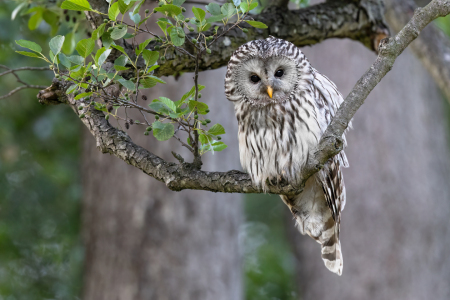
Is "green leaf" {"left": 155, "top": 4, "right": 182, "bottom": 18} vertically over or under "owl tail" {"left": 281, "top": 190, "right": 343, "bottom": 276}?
over

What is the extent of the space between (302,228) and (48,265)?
4786mm

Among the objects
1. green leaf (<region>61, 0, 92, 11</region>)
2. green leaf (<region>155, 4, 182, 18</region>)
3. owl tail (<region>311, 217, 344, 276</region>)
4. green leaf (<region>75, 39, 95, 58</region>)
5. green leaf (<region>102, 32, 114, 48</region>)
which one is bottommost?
owl tail (<region>311, 217, 344, 276</region>)

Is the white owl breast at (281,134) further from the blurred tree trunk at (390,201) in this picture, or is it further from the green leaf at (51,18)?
the blurred tree trunk at (390,201)

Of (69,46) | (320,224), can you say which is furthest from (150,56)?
(320,224)

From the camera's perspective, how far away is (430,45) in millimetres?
4535

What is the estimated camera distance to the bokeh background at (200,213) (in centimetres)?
551

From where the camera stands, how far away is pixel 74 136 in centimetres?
731

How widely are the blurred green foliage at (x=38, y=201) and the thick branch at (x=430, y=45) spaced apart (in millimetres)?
4022

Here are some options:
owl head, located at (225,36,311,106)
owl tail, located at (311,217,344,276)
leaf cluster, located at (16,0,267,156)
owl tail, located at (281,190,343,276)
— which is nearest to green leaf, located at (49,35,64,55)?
leaf cluster, located at (16,0,267,156)

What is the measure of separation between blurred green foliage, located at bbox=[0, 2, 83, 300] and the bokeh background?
2 centimetres

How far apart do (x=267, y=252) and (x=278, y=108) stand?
22.3ft

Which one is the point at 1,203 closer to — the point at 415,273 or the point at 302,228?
the point at 302,228

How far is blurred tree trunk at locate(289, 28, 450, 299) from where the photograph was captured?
7.22 m

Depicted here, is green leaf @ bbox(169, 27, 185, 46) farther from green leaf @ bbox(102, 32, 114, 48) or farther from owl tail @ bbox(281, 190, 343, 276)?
owl tail @ bbox(281, 190, 343, 276)
